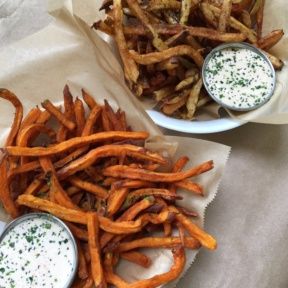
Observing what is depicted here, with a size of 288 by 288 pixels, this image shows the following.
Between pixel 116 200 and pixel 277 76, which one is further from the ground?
pixel 116 200

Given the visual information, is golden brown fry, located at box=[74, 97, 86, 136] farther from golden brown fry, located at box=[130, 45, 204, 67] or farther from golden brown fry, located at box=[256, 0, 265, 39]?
golden brown fry, located at box=[256, 0, 265, 39]

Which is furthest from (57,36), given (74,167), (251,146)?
(251,146)

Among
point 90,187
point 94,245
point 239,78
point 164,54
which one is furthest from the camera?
point 239,78

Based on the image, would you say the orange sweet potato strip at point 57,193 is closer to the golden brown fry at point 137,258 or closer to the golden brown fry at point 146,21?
the golden brown fry at point 137,258

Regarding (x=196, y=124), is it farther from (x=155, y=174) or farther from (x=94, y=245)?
(x=94, y=245)

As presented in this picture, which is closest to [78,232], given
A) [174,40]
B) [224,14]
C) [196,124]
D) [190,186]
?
[190,186]

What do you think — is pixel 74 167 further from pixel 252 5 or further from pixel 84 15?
pixel 252 5

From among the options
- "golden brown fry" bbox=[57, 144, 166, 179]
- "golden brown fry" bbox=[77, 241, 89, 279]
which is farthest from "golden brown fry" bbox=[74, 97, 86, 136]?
"golden brown fry" bbox=[77, 241, 89, 279]
